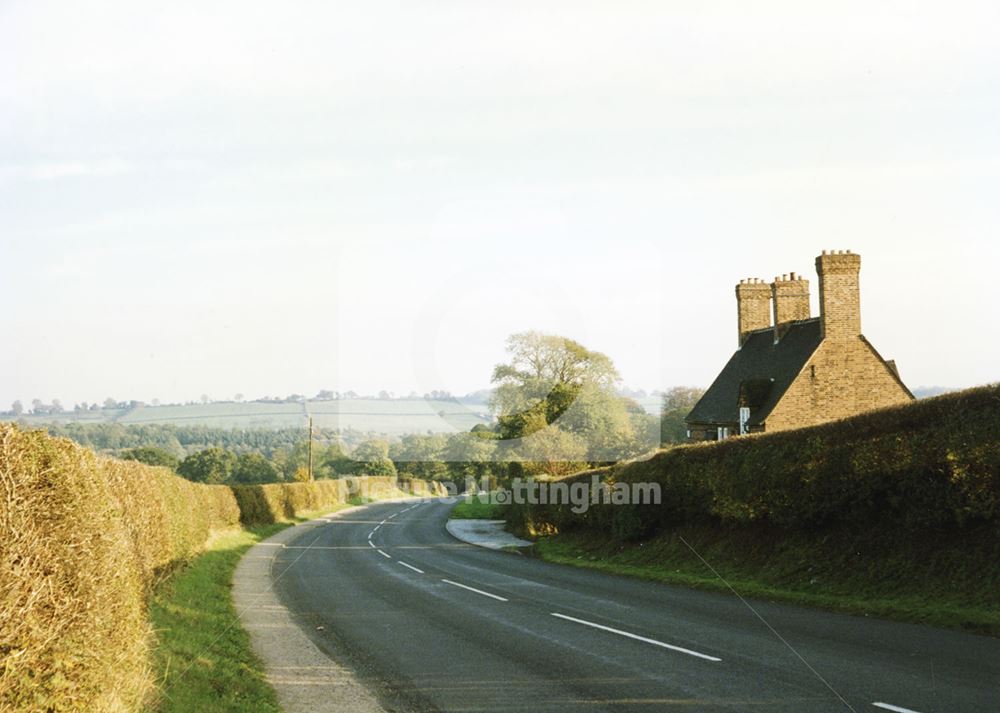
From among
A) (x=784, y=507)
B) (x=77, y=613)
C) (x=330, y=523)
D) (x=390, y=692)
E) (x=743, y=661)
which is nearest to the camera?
(x=77, y=613)

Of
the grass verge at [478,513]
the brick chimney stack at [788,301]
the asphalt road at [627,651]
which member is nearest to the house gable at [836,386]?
the brick chimney stack at [788,301]

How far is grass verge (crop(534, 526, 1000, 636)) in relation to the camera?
13.2 meters

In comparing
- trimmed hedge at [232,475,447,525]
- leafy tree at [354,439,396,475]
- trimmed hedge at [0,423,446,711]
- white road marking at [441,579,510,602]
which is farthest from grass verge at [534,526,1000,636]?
leafy tree at [354,439,396,475]

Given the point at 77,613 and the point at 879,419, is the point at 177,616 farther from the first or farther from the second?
the point at 879,419

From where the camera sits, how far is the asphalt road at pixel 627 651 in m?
8.51

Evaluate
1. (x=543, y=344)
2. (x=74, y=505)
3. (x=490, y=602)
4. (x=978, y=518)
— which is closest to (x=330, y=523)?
(x=543, y=344)

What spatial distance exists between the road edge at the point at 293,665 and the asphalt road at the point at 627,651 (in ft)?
0.81

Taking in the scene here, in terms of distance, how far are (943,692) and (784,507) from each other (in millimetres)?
11043

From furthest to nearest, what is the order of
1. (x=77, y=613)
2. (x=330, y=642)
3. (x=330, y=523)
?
(x=330, y=523) → (x=330, y=642) → (x=77, y=613)

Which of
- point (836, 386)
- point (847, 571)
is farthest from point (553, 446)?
point (847, 571)

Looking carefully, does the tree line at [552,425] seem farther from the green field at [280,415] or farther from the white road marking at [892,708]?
the green field at [280,415]

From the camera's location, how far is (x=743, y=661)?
399 inches

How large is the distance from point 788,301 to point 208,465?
9233 cm

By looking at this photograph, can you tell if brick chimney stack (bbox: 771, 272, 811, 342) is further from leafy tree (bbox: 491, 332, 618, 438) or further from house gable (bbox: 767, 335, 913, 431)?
leafy tree (bbox: 491, 332, 618, 438)
